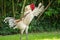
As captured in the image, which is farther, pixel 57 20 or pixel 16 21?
pixel 57 20

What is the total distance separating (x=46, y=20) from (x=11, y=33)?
1.29 m

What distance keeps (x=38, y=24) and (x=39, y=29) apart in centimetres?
16

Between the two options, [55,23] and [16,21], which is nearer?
[16,21]

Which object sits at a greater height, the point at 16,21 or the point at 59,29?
the point at 16,21

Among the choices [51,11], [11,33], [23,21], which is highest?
[23,21]

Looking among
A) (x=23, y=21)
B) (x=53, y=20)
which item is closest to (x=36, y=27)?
(x=53, y=20)

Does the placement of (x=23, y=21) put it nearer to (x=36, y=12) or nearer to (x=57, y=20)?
(x=36, y=12)

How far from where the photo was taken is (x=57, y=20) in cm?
789

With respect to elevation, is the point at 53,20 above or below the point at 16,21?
below

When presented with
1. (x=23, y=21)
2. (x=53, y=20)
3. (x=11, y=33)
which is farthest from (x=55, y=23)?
(x=23, y=21)

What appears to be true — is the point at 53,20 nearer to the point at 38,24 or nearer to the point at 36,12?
the point at 38,24

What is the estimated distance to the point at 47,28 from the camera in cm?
764

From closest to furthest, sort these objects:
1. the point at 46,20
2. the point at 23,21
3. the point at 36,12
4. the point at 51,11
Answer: the point at 36,12 < the point at 23,21 < the point at 51,11 < the point at 46,20

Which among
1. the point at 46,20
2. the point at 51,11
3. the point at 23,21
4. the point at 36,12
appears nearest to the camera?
the point at 36,12
